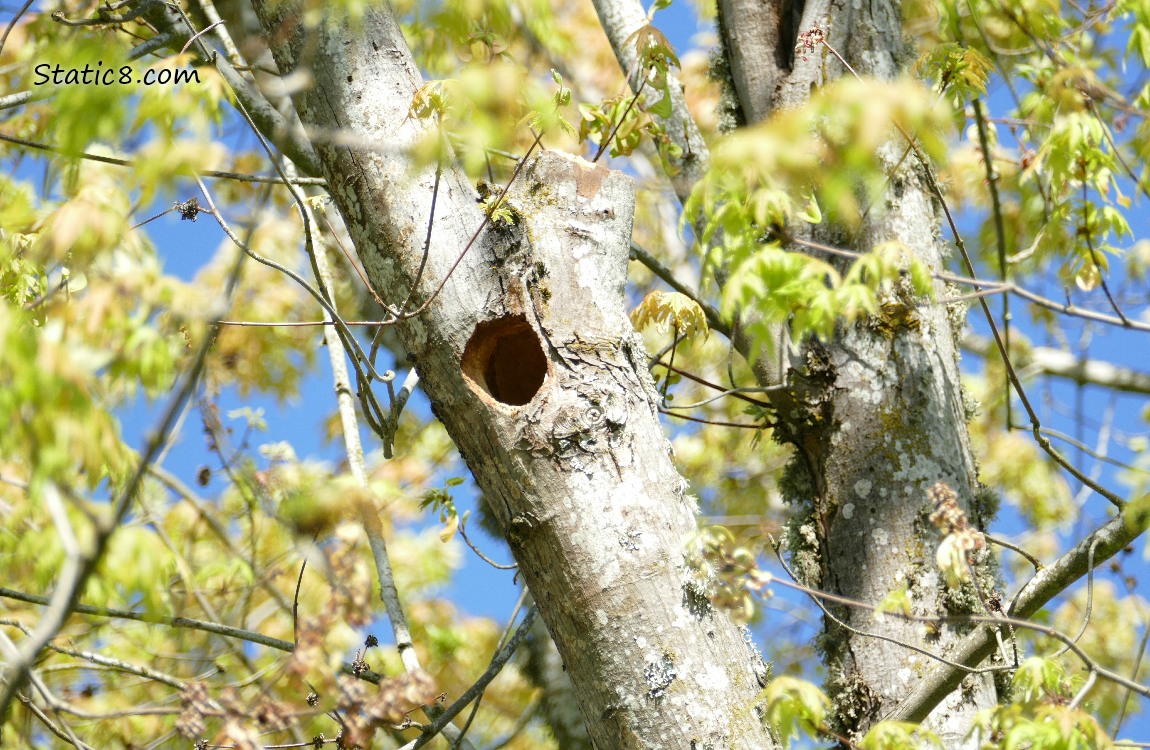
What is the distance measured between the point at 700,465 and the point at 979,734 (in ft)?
14.7

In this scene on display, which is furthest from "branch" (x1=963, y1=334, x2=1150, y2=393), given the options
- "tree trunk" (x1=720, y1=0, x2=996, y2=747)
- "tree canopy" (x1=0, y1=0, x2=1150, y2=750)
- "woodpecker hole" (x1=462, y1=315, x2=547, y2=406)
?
"woodpecker hole" (x1=462, y1=315, x2=547, y2=406)

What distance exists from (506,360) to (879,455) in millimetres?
1002

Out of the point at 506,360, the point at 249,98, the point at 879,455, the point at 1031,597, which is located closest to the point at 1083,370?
the point at 879,455

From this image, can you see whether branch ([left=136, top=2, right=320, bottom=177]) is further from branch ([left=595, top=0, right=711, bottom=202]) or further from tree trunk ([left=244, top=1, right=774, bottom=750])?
branch ([left=595, top=0, right=711, bottom=202])

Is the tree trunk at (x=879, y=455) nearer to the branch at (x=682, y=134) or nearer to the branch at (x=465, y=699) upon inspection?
the branch at (x=682, y=134)

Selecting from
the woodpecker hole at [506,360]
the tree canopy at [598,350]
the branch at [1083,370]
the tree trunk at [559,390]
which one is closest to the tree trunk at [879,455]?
the tree canopy at [598,350]

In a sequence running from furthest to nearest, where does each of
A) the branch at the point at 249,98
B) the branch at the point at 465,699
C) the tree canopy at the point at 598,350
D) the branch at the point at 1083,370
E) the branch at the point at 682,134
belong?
the branch at the point at 1083,370, the branch at the point at 682,134, the branch at the point at 249,98, the branch at the point at 465,699, the tree canopy at the point at 598,350

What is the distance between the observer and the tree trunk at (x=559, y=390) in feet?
5.75

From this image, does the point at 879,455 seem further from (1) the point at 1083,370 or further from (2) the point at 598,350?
(1) the point at 1083,370

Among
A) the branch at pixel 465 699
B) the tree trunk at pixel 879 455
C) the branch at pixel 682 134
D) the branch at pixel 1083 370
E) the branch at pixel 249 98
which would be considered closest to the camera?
the branch at pixel 465 699

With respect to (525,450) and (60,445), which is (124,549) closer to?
(60,445)

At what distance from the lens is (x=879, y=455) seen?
242 centimetres

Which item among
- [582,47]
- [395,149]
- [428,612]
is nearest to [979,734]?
[395,149]

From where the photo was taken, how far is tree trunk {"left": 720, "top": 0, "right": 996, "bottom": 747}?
2.29 m
